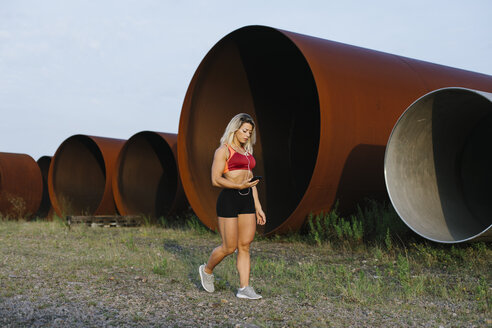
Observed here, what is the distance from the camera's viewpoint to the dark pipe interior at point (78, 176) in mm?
11688

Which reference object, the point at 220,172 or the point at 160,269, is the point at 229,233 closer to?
the point at 220,172

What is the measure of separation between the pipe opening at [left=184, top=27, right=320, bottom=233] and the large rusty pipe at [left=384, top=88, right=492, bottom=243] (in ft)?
8.87

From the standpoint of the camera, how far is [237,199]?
3.38 meters

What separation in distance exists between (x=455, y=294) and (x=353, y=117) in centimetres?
276

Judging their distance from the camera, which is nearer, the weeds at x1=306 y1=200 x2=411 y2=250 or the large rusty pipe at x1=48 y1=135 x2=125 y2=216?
the weeds at x1=306 y1=200 x2=411 y2=250

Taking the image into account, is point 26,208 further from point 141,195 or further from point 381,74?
point 381,74

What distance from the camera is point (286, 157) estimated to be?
27.9 ft

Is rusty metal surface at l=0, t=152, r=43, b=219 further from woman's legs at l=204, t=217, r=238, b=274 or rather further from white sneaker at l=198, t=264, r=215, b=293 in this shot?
woman's legs at l=204, t=217, r=238, b=274

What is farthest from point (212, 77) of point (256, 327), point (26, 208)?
point (26, 208)

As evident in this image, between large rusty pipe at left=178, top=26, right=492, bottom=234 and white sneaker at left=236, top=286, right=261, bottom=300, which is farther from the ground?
large rusty pipe at left=178, top=26, right=492, bottom=234

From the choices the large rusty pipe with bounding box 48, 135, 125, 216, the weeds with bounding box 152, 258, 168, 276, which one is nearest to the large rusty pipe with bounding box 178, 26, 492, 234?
the weeds with bounding box 152, 258, 168, 276

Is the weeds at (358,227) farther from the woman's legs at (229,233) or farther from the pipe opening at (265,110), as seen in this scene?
the woman's legs at (229,233)

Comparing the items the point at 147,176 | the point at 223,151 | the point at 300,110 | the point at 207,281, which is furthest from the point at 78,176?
the point at 223,151

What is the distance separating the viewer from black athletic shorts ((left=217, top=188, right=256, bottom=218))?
3367mm
